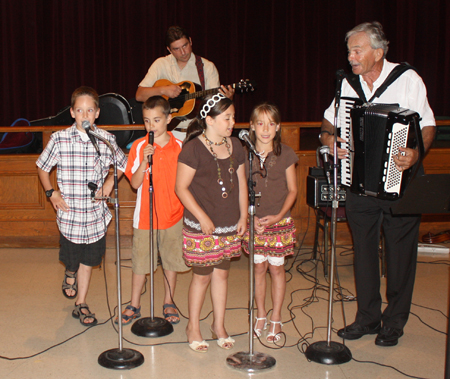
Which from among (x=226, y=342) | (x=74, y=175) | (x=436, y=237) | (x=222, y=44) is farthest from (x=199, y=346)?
(x=222, y=44)

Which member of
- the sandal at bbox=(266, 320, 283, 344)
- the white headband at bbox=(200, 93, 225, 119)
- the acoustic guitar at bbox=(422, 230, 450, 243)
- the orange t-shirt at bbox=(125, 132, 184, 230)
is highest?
the white headband at bbox=(200, 93, 225, 119)

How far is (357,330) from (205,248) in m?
1.03

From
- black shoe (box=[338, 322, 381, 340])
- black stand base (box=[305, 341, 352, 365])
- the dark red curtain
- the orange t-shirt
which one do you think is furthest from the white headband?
the dark red curtain

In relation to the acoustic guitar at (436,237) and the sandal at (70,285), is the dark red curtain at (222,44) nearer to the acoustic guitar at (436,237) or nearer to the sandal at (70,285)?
the acoustic guitar at (436,237)

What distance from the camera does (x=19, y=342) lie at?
9.11 feet

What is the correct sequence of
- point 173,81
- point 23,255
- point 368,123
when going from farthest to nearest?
point 23,255
point 173,81
point 368,123

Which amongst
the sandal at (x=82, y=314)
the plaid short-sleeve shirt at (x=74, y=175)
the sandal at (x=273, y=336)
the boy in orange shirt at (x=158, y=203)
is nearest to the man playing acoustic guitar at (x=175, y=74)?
the boy in orange shirt at (x=158, y=203)

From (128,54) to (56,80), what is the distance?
1.07 m

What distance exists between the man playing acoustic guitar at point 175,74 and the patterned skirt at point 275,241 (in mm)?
1447

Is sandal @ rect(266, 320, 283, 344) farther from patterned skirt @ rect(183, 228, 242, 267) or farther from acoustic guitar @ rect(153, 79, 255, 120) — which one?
acoustic guitar @ rect(153, 79, 255, 120)

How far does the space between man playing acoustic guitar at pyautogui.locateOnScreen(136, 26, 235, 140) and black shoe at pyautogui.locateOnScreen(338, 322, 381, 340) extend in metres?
1.97

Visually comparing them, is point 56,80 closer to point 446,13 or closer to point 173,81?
point 173,81

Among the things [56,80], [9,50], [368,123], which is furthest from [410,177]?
[9,50]

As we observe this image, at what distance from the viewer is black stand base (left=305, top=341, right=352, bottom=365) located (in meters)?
2.53
